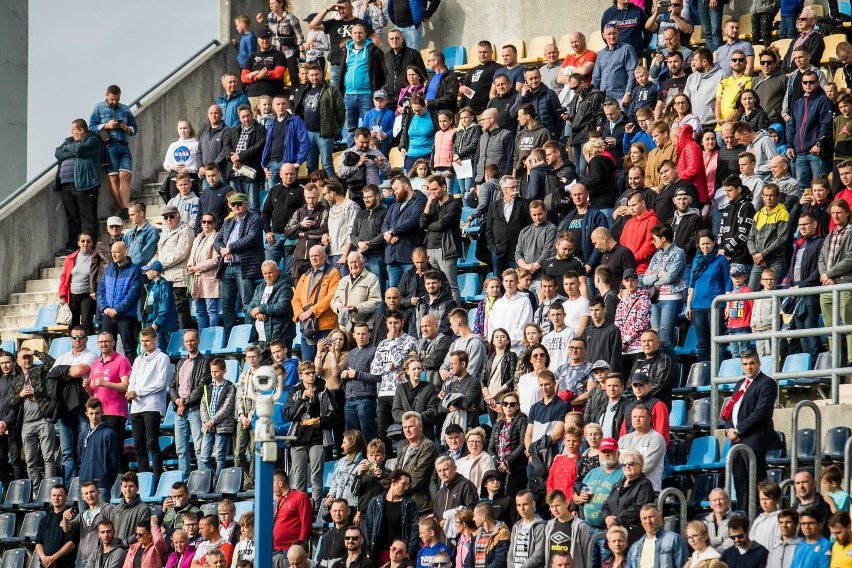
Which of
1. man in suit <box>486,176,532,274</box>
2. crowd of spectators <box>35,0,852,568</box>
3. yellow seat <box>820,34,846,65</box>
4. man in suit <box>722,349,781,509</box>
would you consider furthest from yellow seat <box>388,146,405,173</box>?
man in suit <box>722,349,781,509</box>

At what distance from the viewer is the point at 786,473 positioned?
15820 mm

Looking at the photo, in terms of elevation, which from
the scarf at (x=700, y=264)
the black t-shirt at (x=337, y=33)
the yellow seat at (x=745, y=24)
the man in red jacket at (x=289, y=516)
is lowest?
the man in red jacket at (x=289, y=516)

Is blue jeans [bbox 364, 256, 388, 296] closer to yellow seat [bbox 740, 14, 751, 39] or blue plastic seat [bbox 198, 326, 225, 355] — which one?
blue plastic seat [bbox 198, 326, 225, 355]

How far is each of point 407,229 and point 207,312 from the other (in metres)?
2.89

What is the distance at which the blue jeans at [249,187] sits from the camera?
22.6 metres

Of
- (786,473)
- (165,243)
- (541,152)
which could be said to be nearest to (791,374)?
(786,473)

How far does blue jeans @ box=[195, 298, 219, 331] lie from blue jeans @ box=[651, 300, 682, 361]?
18.5 feet

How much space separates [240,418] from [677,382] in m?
4.44

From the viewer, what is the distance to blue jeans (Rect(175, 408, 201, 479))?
63.5 ft

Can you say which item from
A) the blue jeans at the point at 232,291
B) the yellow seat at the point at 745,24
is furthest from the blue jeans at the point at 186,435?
the yellow seat at the point at 745,24

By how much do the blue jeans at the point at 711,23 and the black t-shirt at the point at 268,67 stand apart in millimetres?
5655

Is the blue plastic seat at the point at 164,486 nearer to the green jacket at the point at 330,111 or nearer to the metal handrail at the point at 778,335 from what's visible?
the green jacket at the point at 330,111

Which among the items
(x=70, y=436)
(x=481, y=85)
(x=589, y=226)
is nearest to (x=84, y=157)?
(x=70, y=436)

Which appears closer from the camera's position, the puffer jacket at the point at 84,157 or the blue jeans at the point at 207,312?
the blue jeans at the point at 207,312
